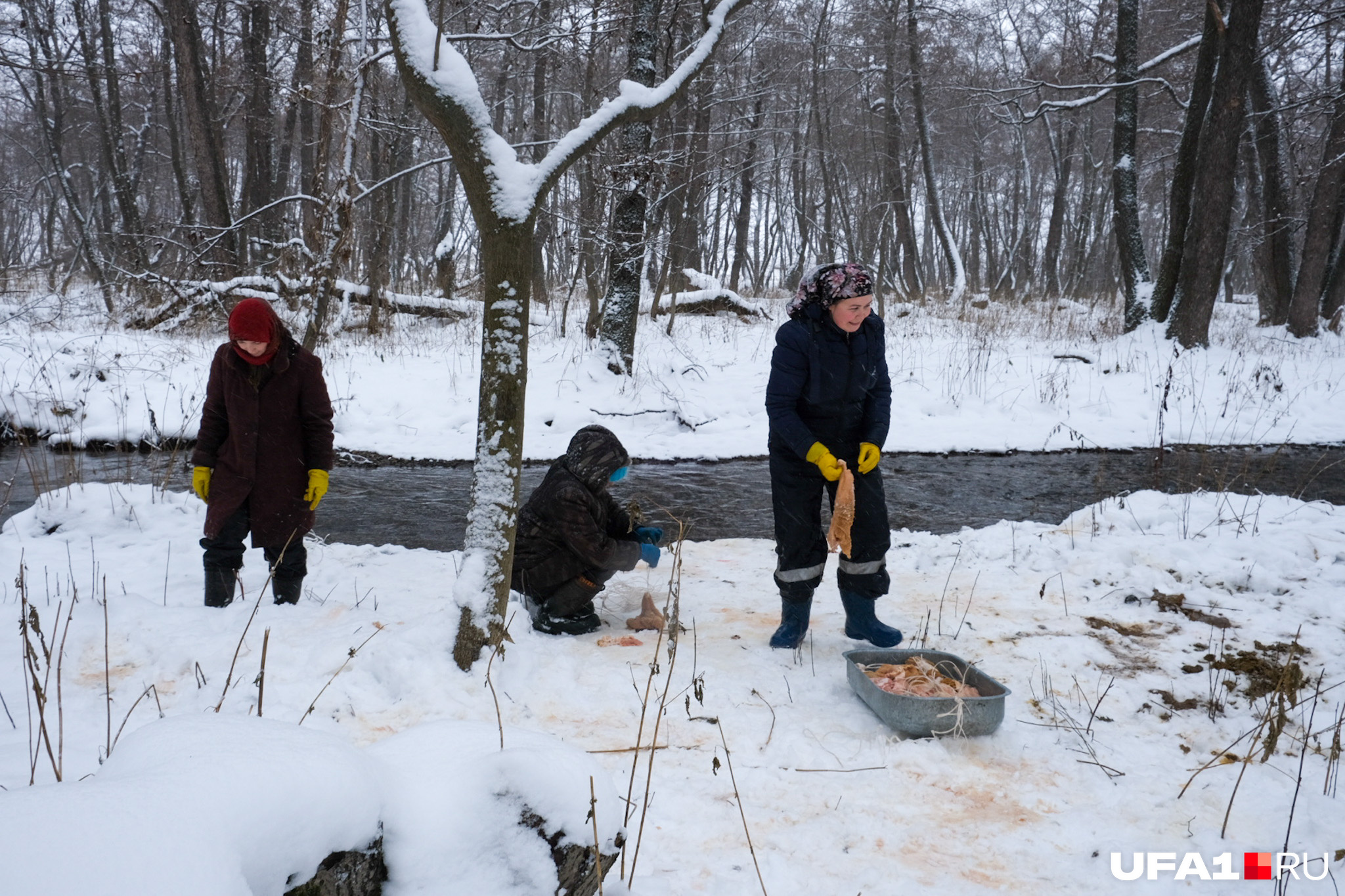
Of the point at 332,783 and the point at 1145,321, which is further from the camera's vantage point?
the point at 1145,321

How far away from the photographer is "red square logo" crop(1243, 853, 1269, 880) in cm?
216

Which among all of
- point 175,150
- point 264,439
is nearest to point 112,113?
point 175,150

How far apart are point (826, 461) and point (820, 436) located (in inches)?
12.0

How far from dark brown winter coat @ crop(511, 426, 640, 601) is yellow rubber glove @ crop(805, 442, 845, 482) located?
924mm

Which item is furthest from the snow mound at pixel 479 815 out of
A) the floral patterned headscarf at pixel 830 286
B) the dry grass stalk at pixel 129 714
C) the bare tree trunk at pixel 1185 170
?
the bare tree trunk at pixel 1185 170

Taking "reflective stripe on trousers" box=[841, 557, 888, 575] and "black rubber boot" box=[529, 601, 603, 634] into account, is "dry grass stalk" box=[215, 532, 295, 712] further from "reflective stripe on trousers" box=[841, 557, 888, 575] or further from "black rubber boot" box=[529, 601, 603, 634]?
"reflective stripe on trousers" box=[841, 557, 888, 575]

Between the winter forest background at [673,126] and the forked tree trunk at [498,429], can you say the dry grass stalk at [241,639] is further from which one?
the winter forest background at [673,126]

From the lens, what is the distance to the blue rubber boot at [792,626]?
376cm

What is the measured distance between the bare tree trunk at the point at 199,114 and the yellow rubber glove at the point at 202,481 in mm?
10566

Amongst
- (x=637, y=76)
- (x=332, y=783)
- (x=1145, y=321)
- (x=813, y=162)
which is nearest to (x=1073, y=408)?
(x=1145, y=321)

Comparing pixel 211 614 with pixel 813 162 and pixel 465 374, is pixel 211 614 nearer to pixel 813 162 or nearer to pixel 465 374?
pixel 465 374

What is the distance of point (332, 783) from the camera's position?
1448 millimetres

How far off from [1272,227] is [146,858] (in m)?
18.0

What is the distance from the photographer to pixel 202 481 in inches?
150
